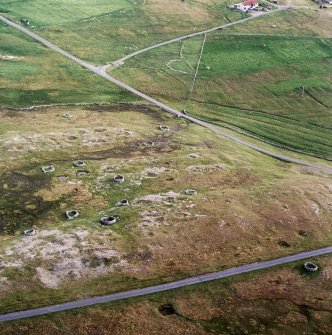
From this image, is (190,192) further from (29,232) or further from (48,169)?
(29,232)

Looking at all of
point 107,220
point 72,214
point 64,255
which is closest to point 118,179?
point 72,214

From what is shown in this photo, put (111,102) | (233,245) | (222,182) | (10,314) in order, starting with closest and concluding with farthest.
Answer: (10,314)
(233,245)
(222,182)
(111,102)

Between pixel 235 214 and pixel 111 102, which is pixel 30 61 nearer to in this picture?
pixel 111 102

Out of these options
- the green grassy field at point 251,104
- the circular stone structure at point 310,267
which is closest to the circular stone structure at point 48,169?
the circular stone structure at point 310,267

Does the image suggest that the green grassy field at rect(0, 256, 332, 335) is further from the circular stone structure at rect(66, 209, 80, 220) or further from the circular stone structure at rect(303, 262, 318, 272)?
the circular stone structure at rect(66, 209, 80, 220)

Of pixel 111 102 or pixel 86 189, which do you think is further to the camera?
pixel 111 102

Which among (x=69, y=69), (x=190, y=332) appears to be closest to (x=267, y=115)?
(x=69, y=69)

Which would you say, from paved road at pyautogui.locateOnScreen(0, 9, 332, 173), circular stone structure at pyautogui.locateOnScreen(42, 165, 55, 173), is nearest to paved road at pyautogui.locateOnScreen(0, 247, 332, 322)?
circular stone structure at pyautogui.locateOnScreen(42, 165, 55, 173)
